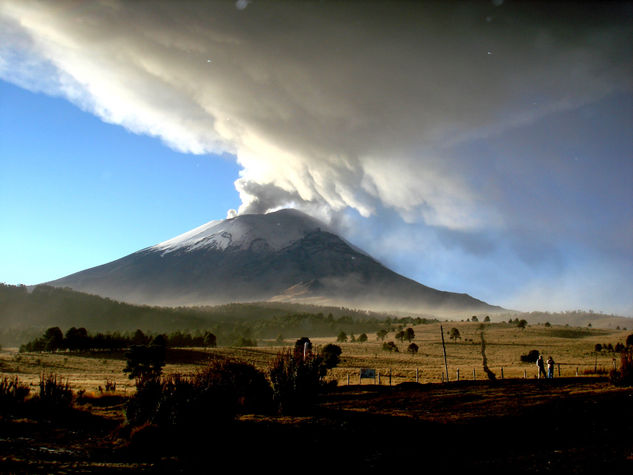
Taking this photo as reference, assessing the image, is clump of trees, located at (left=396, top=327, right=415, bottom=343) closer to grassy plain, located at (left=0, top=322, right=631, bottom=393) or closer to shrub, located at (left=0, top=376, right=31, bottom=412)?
grassy plain, located at (left=0, top=322, right=631, bottom=393)

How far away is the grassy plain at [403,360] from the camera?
34.5m

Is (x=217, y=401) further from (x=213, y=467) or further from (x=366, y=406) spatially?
(x=366, y=406)

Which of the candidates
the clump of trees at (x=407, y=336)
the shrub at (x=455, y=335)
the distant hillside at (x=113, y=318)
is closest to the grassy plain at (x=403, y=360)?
the shrub at (x=455, y=335)

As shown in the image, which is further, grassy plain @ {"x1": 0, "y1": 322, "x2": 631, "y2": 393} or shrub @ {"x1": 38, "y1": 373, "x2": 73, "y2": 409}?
grassy plain @ {"x1": 0, "y1": 322, "x2": 631, "y2": 393}

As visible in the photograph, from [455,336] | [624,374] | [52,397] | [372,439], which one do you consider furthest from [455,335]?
[372,439]

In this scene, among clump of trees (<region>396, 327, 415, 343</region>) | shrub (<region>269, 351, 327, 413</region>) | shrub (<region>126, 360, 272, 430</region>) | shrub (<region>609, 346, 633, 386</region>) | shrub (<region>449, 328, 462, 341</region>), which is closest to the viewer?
shrub (<region>126, 360, 272, 430</region>)

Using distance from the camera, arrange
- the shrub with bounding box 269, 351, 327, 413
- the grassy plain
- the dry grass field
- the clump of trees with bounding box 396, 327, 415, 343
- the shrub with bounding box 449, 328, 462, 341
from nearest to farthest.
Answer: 1. the dry grass field
2. the shrub with bounding box 269, 351, 327, 413
3. the grassy plain
4. the clump of trees with bounding box 396, 327, 415, 343
5. the shrub with bounding box 449, 328, 462, 341

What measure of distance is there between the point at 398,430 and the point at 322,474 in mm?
3060

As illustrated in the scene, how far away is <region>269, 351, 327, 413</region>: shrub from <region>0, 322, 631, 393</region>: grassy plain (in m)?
12.5

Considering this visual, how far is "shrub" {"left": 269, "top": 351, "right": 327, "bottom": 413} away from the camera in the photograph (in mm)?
12148

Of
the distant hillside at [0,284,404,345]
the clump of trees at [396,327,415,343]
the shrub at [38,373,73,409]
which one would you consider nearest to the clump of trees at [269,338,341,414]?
the shrub at [38,373,73,409]

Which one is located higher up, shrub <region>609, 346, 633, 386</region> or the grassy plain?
shrub <region>609, 346, 633, 386</region>

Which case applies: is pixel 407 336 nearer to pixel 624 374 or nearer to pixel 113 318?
pixel 624 374

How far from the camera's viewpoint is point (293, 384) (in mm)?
12617
